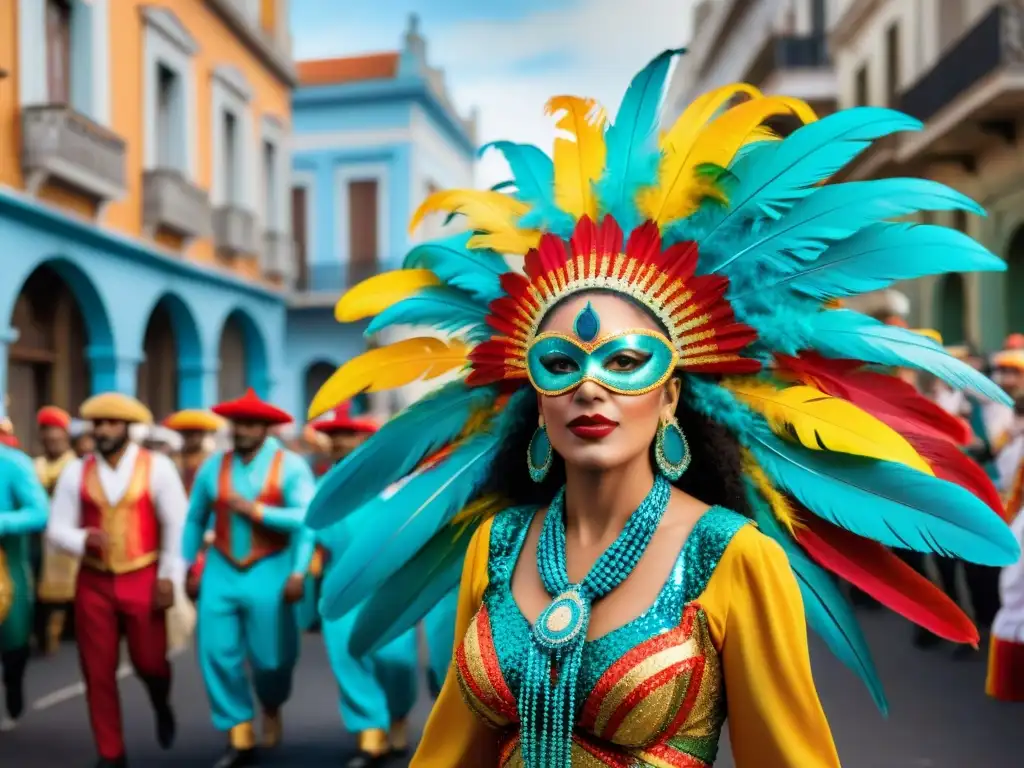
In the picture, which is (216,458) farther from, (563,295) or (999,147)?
(999,147)

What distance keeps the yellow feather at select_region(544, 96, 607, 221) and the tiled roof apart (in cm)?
2263

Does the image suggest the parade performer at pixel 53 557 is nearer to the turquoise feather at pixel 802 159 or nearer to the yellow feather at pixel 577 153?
the yellow feather at pixel 577 153

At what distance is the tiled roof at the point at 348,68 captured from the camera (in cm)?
2447

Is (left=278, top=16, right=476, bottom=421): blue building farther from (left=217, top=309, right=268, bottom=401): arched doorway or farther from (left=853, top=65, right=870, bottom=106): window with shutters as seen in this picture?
(left=853, top=65, right=870, bottom=106): window with shutters

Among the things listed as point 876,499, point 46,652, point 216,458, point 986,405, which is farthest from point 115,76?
point 876,499

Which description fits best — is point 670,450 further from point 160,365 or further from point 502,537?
point 160,365

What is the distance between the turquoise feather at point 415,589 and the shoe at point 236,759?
3212 mm

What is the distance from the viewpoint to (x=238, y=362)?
59.9ft

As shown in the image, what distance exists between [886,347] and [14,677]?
5.50 metres

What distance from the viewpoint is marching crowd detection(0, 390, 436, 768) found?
17.2ft

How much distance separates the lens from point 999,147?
12.9 metres

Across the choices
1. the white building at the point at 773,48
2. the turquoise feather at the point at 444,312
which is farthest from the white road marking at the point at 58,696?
the white building at the point at 773,48

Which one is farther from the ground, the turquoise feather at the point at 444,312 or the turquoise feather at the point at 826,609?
the turquoise feather at the point at 444,312

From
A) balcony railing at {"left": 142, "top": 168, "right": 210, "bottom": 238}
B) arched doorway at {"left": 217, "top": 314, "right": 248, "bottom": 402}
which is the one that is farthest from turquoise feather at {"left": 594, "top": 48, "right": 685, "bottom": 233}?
arched doorway at {"left": 217, "top": 314, "right": 248, "bottom": 402}
